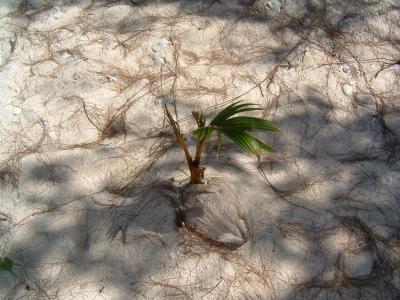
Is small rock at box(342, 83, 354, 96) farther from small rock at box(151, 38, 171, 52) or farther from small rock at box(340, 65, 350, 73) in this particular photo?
small rock at box(151, 38, 171, 52)

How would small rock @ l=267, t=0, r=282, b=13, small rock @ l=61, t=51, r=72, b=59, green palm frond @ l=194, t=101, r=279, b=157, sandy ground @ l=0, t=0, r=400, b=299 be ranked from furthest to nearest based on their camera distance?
1. small rock @ l=267, t=0, r=282, b=13
2. small rock @ l=61, t=51, r=72, b=59
3. sandy ground @ l=0, t=0, r=400, b=299
4. green palm frond @ l=194, t=101, r=279, b=157

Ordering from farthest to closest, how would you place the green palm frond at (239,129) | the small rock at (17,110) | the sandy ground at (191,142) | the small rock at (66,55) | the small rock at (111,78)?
1. the small rock at (66,55)
2. the small rock at (111,78)
3. the small rock at (17,110)
4. the sandy ground at (191,142)
5. the green palm frond at (239,129)

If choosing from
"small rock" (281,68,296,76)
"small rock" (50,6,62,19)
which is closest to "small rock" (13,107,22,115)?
"small rock" (50,6,62,19)

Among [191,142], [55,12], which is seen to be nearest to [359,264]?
[191,142]

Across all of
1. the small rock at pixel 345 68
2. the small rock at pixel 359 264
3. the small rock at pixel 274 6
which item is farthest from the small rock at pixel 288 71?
the small rock at pixel 359 264

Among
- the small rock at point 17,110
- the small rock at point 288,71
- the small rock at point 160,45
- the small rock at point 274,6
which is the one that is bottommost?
the small rock at point 17,110

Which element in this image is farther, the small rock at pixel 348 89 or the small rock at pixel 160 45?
the small rock at pixel 160 45

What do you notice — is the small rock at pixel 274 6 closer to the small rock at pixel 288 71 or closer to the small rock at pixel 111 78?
the small rock at pixel 288 71

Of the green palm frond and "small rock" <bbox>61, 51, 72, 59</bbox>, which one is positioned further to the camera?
"small rock" <bbox>61, 51, 72, 59</bbox>

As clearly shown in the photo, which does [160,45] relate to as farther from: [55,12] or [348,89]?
[348,89]
